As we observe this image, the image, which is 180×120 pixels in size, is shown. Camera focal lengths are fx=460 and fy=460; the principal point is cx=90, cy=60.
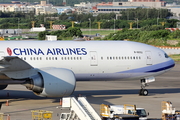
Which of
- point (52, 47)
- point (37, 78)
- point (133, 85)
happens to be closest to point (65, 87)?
point (37, 78)

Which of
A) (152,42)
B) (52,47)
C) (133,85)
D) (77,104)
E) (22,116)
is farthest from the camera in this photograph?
(152,42)

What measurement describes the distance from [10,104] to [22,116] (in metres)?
4.66

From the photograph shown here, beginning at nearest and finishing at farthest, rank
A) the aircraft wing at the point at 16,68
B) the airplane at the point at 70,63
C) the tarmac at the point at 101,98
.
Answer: the tarmac at the point at 101,98 < the aircraft wing at the point at 16,68 < the airplane at the point at 70,63

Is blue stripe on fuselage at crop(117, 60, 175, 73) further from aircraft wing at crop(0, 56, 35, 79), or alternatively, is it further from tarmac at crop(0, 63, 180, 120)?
aircraft wing at crop(0, 56, 35, 79)

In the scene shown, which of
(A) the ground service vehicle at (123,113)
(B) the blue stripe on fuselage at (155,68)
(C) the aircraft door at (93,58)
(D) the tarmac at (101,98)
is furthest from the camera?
(B) the blue stripe on fuselage at (155,68)

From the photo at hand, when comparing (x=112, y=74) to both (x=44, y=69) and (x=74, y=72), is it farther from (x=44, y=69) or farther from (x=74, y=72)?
(x=44, y=69)

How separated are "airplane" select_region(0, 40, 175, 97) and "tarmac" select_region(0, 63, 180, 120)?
126cm

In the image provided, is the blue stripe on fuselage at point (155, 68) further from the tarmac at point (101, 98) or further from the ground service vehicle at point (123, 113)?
the ground service vehicle at point (123, 113)

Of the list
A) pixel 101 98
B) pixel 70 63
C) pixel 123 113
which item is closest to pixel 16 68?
pixel 70 63

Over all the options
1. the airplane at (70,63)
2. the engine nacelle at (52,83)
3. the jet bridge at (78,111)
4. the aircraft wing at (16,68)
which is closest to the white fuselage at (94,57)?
the airplane at (70,63)

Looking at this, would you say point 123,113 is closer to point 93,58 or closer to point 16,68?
point 16,68

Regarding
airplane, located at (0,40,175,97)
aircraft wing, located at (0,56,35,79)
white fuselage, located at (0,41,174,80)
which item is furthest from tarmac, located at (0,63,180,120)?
aircraft wing, located at (0,56,35,79)

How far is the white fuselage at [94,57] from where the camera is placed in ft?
104

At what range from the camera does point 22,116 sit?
87.6ft
